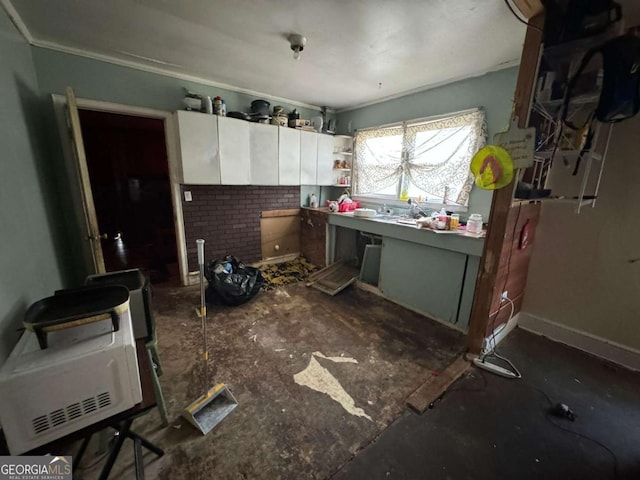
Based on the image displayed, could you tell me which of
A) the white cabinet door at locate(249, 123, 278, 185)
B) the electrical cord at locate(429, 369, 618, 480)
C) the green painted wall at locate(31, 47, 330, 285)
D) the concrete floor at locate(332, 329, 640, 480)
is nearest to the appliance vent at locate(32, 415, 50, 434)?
the concrete floor at locate(332, 329, 640, 480)

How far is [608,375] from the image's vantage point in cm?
192

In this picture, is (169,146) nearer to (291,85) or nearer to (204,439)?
(291,85)

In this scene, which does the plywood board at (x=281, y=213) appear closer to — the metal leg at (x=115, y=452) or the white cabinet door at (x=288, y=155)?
the white cabinet door at (x=288, y=155)

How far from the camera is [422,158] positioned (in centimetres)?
317

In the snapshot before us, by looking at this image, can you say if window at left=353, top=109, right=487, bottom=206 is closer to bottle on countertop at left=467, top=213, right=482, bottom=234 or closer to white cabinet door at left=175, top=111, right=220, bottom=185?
bottle on countertop at left=467, top=213, right=482, bottom=234

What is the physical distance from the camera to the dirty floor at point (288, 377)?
1.30 meters

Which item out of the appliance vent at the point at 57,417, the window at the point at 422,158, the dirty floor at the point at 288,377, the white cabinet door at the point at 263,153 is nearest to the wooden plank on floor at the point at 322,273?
the dirty floor at the point at 288,377

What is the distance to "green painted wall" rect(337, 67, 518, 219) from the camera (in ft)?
8.05

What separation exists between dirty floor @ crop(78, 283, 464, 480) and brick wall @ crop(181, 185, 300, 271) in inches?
30.4

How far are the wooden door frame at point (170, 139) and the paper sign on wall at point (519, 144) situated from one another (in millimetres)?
3078

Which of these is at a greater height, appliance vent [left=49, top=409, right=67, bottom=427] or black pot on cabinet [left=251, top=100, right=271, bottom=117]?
black pot on cabinet [left=251, top=100, right=271, bottom=117]

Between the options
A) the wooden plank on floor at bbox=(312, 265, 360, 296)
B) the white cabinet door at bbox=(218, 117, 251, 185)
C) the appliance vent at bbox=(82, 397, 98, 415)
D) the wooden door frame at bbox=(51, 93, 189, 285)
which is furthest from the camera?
the wooden plank on floor at bbox=(312, 265, 360, 296)

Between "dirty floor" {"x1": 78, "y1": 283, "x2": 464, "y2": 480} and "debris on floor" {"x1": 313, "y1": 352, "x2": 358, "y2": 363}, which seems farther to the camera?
"debris on floor" {"x1": 313, "y1": 352, "x2": 358, "y2": 363}

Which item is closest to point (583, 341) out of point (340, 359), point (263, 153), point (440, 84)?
point (340, 359)
